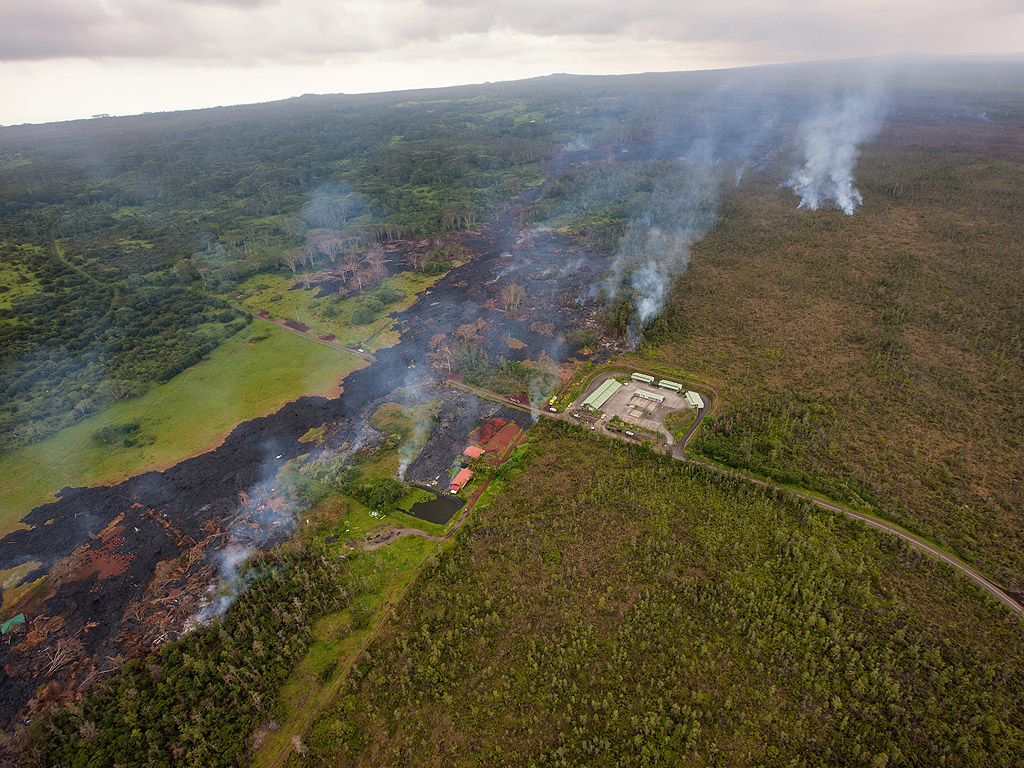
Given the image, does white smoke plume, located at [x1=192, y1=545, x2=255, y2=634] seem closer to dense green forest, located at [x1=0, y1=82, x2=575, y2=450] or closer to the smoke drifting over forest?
dense green forest, located at [x1=0, y1=82, x2=575, y2=450]

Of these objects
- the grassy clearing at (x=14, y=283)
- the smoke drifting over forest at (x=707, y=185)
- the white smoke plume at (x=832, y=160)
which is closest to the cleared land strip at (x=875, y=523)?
the smoke drifting over forest at (x=707, y=185)

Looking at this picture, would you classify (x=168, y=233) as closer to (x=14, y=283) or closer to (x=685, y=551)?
(x=14, y=283)

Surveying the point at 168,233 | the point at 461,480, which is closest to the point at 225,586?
the point at 461,480

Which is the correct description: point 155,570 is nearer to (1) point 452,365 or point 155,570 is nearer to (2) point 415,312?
(1) point 452,365

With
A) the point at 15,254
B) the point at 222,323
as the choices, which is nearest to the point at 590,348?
the point at 222,323

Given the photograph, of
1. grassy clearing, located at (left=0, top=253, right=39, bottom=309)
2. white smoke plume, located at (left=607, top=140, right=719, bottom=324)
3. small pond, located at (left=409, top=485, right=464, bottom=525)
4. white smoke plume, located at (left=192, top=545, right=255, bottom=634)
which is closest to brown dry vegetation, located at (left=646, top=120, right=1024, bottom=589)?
white smoke plume, located at (left=607, top=140, right=719, bottom=324)
